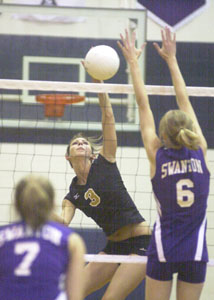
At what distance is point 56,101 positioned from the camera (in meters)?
7.12

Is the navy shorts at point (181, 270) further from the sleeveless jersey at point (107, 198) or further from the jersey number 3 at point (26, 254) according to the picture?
the jersey number 3 at point (26, 254)

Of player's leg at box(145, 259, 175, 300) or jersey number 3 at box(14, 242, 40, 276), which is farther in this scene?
player's leg at box(145, 259, 175, 300)

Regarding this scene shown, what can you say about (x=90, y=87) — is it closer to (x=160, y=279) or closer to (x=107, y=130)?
(x=107, y=130)

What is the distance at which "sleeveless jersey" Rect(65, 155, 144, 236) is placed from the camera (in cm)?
479

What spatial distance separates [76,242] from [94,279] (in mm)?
2279

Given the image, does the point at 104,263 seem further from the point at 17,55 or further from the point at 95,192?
the point at 17,55

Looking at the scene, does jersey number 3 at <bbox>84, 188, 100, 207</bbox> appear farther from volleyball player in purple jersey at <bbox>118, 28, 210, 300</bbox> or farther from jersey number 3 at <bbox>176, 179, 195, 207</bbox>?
jersey number 3 at <bbox>176, 179, 195, 207</bbox>

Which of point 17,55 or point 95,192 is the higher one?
point 17,55

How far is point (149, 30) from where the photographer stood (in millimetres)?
7543

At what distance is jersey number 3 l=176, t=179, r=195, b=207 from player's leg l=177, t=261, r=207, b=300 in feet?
1.19

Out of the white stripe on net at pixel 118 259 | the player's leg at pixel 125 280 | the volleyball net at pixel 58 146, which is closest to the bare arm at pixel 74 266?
the white stripe on net at pixel 118 259

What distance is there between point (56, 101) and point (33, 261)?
4.53 meters

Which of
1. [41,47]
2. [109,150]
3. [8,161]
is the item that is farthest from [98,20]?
[109,150]

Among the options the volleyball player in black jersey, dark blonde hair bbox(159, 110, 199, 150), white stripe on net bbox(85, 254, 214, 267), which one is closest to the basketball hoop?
the volleyball player in black jersey
